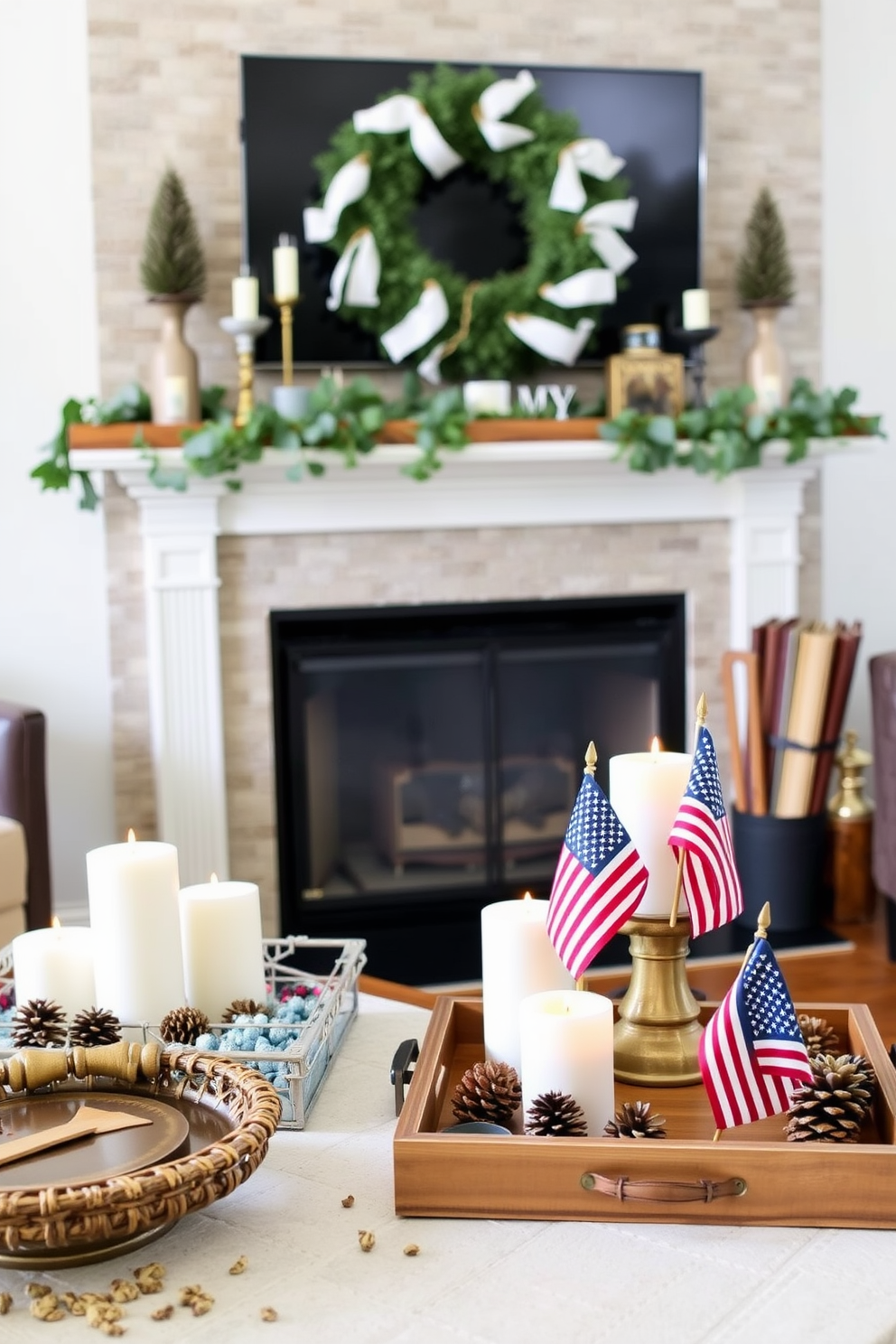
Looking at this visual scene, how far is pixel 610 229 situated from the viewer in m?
3.61

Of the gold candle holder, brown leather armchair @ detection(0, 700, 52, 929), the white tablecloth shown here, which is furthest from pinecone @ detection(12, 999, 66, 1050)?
brown leather armchair @ detection(0, 700, 52, 929)

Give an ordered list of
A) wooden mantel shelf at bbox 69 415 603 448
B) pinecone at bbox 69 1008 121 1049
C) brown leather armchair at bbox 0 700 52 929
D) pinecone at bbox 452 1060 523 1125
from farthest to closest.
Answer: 1. wooden mantel shelf at bbox 69 415 603 448
2. brown leather armchair at bbox 0 700 52 929
3. pinecone at bbox 69 1008 121 1049
4. pinecone at bbox 452 1060 523 1125

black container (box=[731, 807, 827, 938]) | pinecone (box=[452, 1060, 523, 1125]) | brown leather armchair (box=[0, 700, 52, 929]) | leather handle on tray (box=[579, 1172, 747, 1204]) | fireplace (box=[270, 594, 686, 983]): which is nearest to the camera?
leather handle on tray (box=[579, 1172, 747, 1204])

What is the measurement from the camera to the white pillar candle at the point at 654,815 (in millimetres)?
1310

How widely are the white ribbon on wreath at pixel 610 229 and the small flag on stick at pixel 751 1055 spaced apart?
276cm

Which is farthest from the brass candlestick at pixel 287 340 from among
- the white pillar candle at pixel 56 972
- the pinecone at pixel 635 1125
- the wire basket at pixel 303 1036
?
the pinecone at pixel 635 1125

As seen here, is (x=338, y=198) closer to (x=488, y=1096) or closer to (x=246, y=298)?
(x=246, y=298)

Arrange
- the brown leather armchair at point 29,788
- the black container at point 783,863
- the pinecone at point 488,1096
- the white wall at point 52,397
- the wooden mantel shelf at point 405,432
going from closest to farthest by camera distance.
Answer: the pinecone at point 488,1096, the brown leather armchair at point 29,788, the wooden mantel shelf at point 405,432, the white wall at point 52,397, the black container at point 783,863

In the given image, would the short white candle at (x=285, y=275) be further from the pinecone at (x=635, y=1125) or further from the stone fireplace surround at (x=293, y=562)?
the pinecone at (x=635, y=1125)

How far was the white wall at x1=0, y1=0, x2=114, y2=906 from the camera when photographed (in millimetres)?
3416

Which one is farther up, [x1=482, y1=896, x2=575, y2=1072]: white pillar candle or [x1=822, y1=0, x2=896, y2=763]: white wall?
[x1=822, y1=0, x2=896, y2=763]: white wall

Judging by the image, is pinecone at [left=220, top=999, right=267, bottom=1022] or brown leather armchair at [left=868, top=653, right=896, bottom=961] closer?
pinecone at [left=220, top=999, right=267, bottom=1022]

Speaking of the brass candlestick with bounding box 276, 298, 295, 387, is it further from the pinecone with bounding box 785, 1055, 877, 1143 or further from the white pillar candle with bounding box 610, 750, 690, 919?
the pinecone with bounding box 785, 1055, 877, 1143

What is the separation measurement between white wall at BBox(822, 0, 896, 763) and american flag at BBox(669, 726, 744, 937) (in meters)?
2.74
